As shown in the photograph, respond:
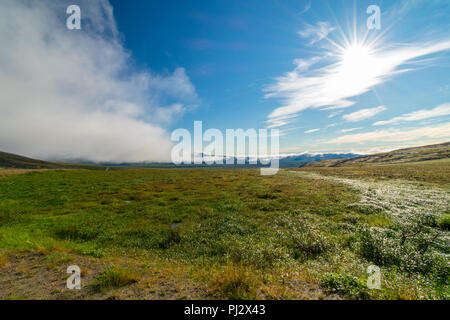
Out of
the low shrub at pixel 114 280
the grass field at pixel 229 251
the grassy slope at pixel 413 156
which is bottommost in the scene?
the grass field at pixel 229 251

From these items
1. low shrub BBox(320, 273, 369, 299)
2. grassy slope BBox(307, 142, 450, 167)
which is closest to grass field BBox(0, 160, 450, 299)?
low shrub BBox(320, 273, 369, 299)

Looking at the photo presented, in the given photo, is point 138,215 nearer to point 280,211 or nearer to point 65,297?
point 65,297

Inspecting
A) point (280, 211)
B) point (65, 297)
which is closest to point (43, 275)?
point (65, 297)

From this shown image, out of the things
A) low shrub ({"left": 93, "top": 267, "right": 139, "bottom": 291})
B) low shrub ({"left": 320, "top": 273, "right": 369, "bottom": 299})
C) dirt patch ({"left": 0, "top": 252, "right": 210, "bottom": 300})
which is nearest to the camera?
low shrub ({"left": 320, "top": 273, "right": 369, "bottom": 299})

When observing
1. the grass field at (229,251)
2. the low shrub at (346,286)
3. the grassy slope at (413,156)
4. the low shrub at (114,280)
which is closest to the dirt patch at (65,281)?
the grass field at (229,251)

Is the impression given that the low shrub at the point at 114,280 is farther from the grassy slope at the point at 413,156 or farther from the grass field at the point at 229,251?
the grassy slope at the point at 413,156

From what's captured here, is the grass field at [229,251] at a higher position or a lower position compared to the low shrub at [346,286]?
lower

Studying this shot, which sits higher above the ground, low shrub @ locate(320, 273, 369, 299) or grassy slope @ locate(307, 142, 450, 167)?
grassy slope @ locate(307, 142, 450, 167)

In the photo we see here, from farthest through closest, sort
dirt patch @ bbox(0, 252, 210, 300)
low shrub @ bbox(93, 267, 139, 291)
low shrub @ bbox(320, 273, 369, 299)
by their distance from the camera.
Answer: low shrub @ bbox(93, 267, 139, 291)
dirt patch @ bbox(0, 252, 210, 300)
low shrub @ bbox(320, 273, 369, 299)

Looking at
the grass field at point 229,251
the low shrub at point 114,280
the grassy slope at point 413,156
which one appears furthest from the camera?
the grassy slope at point 413,156

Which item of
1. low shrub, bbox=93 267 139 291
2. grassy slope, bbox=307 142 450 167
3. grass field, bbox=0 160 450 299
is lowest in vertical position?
→ grass field, bbox=0 160 450 299

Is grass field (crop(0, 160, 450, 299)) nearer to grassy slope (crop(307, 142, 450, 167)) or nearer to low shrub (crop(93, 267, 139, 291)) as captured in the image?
low shrub (crop(93, 267, 139, 291))

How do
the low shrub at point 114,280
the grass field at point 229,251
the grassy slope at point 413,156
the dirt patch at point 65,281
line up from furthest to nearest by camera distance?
1. the grassy slope at point 413,156
2. the low shrub at point 114,280
3. the grass field at point 229,251
4. the dirt patch at point 65,281
